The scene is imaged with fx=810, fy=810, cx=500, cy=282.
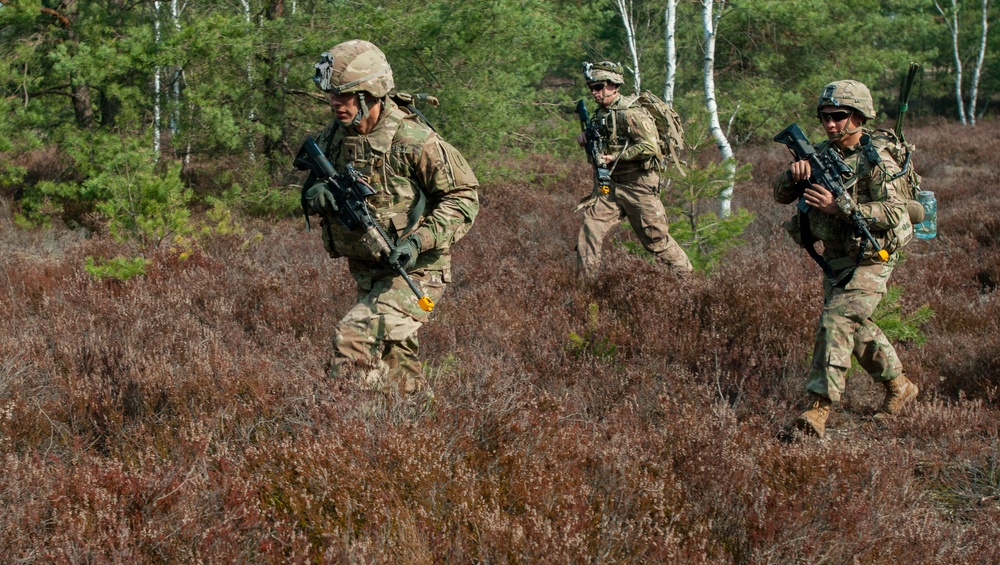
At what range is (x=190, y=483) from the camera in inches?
108

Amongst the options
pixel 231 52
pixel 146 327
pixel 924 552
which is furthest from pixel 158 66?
pixel 924 552

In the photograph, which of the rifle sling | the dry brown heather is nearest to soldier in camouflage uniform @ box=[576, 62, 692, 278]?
the dry brown heather

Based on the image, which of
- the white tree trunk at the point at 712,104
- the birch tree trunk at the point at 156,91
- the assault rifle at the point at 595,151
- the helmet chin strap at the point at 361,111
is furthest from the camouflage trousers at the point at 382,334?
the birch tree trunk at the point at 156,91

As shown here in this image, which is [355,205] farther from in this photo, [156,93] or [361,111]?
[156,93]

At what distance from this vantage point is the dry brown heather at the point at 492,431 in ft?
8.16

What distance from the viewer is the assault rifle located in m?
6.46

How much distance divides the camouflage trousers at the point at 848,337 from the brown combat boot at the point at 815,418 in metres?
0.08

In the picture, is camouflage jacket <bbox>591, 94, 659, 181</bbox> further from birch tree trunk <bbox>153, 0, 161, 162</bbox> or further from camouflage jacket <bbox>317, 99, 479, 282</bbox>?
birch tree trunk <bbox>153, 0, 161, 162</bbox>

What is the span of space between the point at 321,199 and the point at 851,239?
2491 millimetres

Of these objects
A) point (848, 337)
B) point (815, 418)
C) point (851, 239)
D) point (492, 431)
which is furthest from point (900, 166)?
point (492, 431)

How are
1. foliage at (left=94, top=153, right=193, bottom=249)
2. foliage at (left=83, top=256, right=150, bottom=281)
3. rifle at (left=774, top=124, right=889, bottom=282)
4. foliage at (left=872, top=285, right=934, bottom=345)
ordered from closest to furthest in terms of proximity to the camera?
rifle at (left=774, top=124, right=889, bottom=282) → foliage at (left=872, top=285, right=934, bottom=345) → foliage at (left=83, top=256, right=150, bottom=281) → foliage at (left=94, top=153, right=193, bottom=249)

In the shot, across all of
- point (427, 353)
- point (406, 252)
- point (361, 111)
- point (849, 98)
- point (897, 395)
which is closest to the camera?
point (406, 252)

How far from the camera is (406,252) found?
340 centimetres

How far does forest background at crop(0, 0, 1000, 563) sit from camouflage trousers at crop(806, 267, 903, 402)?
0.86 feet
